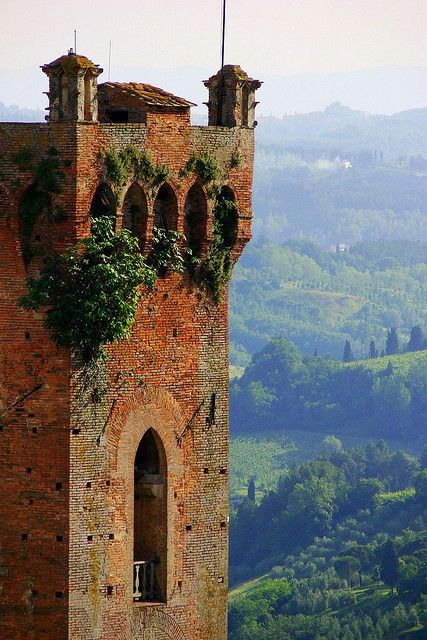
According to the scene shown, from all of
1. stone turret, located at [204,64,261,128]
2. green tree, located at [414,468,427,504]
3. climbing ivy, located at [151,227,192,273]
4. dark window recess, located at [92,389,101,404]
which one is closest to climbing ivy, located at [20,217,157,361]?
dark window recess, located at [92,389,101,404]

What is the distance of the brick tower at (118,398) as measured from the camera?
2519 cm

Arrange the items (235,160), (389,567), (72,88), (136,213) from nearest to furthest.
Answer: (72,88), (136,213), (235,160), (389,567)

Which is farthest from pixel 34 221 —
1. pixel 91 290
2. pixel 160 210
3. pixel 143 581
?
pixel 143 581

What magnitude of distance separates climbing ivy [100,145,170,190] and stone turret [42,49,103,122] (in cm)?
61

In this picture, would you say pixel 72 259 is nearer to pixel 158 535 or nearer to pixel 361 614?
pixel 158 535

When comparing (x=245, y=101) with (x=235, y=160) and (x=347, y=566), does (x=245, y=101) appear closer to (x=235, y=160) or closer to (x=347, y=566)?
(x=235, y=160)

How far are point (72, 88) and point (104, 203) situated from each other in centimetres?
154

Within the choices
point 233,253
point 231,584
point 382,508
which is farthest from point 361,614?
point 233,253

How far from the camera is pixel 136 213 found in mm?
25859

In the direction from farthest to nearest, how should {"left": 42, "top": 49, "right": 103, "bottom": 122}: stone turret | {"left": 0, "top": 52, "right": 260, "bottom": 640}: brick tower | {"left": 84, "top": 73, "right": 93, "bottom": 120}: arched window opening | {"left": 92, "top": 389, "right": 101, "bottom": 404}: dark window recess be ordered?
{"left": 92, "top": 389, "right": 101, "bottom": 404}: dark window recess < {"left": 0, "top": 52, "right": 260, "bottom": 640}: brick tower < {"left": 84, "top": 73, "right": 93, "bottom": 120}: arched window opening < {"left": 42, "top": 49, "right": 103, "bottom": 122}: stone turret

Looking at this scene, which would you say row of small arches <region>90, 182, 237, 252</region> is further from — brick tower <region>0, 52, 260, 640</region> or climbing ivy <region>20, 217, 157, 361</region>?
climbing ivy <region>20, 217, 157, 361</region>

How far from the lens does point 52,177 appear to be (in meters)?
25.1

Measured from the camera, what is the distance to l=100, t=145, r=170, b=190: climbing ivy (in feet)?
83.1

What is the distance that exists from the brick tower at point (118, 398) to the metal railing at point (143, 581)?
0.02 metres
